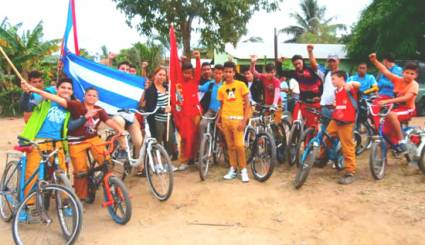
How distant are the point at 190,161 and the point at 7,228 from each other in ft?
10.0

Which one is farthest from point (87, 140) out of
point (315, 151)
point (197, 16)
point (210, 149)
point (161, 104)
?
point (197, 16)

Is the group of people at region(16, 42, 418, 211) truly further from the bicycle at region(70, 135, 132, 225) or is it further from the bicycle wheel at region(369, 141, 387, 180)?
the bicycle wheel at region(369, 141, 387, 180)

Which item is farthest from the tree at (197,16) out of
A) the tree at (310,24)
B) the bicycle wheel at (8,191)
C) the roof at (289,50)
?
the tree at (310,24)

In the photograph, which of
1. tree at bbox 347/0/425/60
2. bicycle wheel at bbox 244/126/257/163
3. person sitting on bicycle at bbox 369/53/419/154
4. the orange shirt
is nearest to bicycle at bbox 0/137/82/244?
bicycle wheel at bbox 244/126/257/163

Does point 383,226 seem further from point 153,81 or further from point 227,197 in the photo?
point 153,81

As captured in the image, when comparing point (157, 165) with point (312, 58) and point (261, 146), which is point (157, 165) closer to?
point (261, 146)

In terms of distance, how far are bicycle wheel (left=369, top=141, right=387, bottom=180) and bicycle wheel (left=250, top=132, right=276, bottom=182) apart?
4.50 feet

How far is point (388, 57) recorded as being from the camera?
23.4 ft

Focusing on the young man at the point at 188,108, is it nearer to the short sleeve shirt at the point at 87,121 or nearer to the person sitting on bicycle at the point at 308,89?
the person sitting on bicycle at the point at 308,89

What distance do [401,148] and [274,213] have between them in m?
2.48

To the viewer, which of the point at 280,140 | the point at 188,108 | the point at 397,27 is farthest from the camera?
the point at 397,27

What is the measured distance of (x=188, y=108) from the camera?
21.7ft

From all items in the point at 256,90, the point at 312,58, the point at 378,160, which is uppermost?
the point at 312,58

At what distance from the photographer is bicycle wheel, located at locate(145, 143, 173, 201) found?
5.17 m
